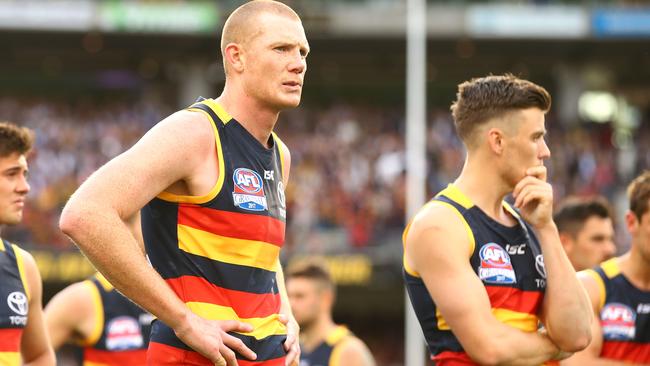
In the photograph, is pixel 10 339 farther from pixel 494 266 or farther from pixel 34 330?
pixel 494 266

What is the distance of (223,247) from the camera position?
166 inches

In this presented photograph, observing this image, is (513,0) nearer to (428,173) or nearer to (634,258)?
(428,173)

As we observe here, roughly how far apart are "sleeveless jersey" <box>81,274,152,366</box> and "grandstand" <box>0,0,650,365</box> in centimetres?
1466

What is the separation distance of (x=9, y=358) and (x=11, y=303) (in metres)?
0.28

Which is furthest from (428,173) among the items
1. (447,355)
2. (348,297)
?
(447,355)

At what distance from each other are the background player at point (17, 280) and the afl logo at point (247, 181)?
1922 mm

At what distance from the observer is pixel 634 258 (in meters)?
6.43

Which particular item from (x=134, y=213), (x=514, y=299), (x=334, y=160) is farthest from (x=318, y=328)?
(x=334, y=160)

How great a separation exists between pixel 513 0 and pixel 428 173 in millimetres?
8349

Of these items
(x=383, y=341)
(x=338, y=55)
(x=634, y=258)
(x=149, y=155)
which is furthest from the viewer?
(x=338, y=55)

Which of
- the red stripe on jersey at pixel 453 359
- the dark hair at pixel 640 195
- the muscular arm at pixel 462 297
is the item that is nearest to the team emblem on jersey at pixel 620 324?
the dark hair at pixel 640 195

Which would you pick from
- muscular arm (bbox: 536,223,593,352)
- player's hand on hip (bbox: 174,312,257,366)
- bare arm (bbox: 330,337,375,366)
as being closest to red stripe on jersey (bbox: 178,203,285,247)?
player's hand on hip (bbox: 174,312,257,366)

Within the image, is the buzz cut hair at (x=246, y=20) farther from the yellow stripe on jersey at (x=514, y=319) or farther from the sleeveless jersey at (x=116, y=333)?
the sleeveless jersey at (x=116, y=333)

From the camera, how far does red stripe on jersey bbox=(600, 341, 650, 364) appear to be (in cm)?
634
